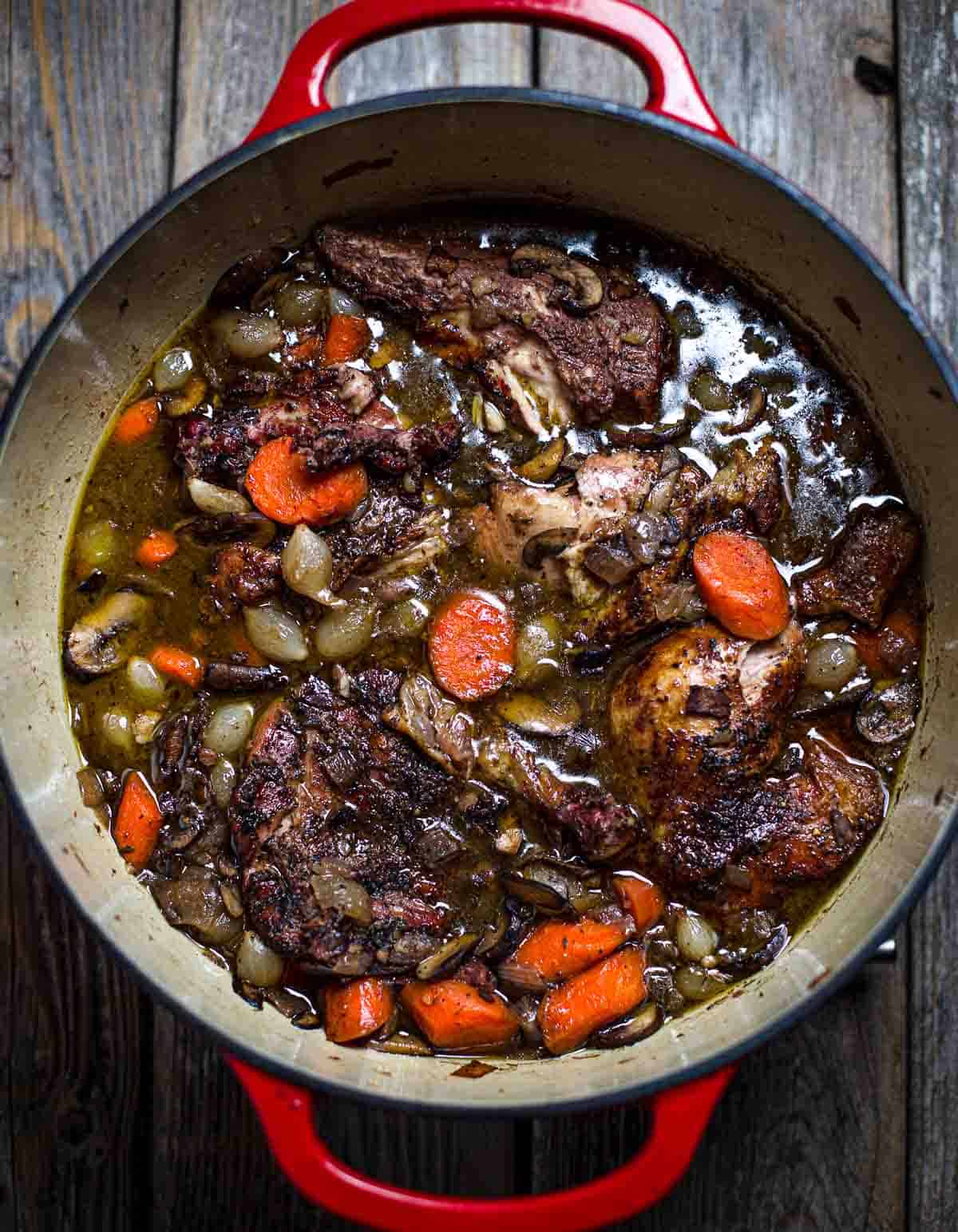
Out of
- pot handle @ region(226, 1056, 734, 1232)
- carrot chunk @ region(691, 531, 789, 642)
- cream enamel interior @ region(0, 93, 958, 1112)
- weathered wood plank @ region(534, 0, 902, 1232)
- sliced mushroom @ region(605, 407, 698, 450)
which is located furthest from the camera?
weathered wood plank @ region(534, 0, 902, 1232)

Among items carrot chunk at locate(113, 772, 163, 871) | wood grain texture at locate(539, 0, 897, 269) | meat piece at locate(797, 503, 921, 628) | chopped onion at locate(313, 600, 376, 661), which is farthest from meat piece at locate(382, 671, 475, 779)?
wood grain texture at locate(539, 0, 897, 269)

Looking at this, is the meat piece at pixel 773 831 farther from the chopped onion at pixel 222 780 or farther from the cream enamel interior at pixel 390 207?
the chopped onion at pixel 222 780

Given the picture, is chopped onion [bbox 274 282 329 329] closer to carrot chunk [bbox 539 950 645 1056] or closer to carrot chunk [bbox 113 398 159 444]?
carrot chunk [bbox 113 398 159 444]

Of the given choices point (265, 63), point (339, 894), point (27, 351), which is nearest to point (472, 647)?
point (339, 894)

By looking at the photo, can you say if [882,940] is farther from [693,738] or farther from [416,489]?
[416,489]

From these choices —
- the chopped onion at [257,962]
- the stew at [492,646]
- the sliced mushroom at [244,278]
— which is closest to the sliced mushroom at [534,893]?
the stew at [492,646]
